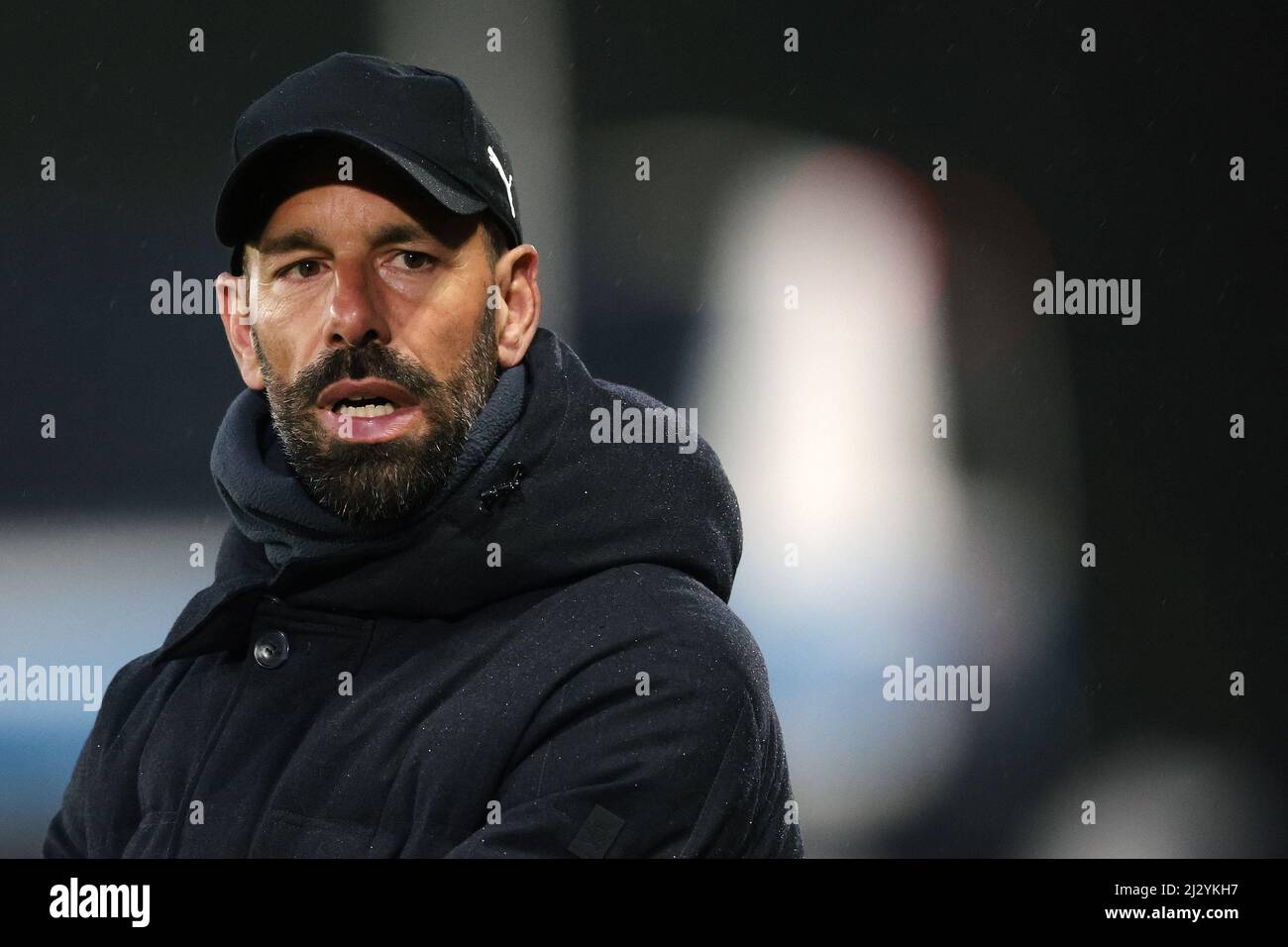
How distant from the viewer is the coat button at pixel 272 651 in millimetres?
1480

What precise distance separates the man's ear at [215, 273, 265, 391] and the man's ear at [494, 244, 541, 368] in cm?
28

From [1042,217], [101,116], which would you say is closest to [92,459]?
Answer: [101,116]

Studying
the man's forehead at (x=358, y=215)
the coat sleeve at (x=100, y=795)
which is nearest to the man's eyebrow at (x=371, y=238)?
the man's forehead at (x=358, y=215)

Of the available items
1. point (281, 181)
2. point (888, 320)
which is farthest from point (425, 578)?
point (888, 320)

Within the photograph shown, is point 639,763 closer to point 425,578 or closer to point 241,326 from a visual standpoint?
point 425,578

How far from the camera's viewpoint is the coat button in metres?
1.48

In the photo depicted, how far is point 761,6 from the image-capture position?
2389 millimetres

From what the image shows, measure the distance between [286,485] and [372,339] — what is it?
0.18 m

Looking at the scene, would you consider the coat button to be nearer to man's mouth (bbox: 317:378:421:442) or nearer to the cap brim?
man's mouth (bbox: 317:378:421:442)

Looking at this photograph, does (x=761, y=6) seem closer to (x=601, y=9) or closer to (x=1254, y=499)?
(x=601, y=9)

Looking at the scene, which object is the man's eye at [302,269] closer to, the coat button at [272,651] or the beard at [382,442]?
the beard at [382,442]

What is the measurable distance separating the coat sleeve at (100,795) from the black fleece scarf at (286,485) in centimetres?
25

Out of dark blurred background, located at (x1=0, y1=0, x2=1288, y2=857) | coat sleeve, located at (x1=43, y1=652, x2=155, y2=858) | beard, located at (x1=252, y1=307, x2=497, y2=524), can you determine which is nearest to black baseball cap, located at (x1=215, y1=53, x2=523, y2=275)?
beard, located at (x1=252, y1=307, x2=497, y2=524)

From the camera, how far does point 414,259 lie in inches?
59.0
